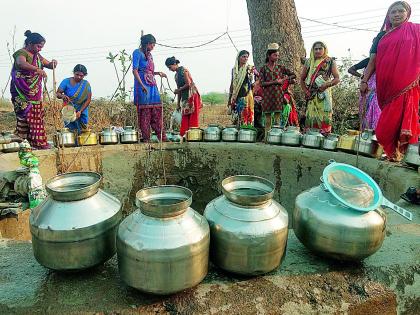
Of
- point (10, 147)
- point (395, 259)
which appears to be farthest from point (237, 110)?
point (395, 259)

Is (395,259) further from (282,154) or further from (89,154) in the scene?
(89,154)

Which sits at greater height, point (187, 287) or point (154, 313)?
point (187, 287)

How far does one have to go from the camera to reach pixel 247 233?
1586 mm

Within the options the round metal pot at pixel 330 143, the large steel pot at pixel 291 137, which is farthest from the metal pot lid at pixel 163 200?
the large steel pot at pixel 291 137

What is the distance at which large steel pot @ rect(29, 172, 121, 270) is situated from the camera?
61.1 inches

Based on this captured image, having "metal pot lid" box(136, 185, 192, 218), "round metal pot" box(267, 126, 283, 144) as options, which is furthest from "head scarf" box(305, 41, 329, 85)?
"metal pot lid" box(136, 185, 192, 218)

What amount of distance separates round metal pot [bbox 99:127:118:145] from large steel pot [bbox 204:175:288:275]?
12.6 ft

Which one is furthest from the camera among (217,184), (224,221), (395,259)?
(217,184)

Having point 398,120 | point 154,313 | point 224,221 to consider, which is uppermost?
point 398,120

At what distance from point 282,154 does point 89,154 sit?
2830 millimetres

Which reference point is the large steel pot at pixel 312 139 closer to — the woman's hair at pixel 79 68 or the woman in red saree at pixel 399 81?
the woman in red saree at pixel 399 81

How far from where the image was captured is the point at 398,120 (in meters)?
3.82

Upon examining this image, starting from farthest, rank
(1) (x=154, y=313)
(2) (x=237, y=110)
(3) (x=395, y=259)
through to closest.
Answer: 1. (2) (x=237, y=110)
2. (3) (x=395, y=259)
3. (1) (x=154, y=313)

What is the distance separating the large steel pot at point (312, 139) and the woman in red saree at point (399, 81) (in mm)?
828
